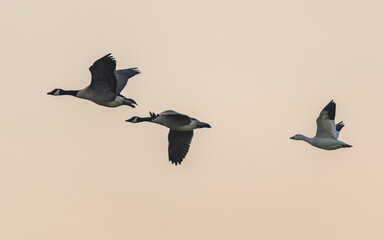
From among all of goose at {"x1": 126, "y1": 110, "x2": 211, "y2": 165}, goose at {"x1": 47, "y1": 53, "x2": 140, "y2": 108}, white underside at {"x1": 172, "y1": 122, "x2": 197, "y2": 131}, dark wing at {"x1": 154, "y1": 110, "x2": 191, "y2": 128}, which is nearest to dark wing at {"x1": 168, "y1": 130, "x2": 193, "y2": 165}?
goose at {"x1": 126, "y1": 110, "x2": 211, "y2": 165}

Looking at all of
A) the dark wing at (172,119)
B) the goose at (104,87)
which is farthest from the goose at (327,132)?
the goose at (104,87)

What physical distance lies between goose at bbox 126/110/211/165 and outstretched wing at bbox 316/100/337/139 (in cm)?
532

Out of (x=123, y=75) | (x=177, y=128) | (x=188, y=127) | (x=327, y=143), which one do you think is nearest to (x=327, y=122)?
(x=327, y=143)

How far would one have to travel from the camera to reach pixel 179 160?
44.1m

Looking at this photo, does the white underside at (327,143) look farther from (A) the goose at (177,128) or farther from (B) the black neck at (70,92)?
(B) the black neck at (70,92)

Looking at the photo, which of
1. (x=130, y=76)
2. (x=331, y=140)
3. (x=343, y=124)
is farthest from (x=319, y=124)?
(x=130, y=76)

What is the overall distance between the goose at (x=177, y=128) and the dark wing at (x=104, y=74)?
7.61 feet

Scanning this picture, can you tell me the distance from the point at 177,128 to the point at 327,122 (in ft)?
22.3

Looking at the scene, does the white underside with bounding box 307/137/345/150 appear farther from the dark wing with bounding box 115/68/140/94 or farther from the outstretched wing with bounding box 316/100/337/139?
the dark wing with bounding box 115/68/140/94

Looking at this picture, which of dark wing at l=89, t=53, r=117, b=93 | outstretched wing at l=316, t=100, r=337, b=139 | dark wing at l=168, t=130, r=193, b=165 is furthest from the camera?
dark wing at l=168, t=130, r=193, b=165

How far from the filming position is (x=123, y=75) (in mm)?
44375

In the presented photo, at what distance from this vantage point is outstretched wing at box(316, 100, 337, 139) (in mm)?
42000

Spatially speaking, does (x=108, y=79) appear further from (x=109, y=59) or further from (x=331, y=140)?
(x=331, y=140)

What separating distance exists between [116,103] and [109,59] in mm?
3001
